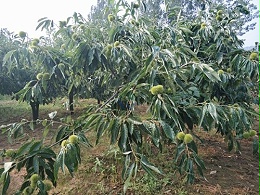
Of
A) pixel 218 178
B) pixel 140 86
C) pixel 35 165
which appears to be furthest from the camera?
pixel 218 178

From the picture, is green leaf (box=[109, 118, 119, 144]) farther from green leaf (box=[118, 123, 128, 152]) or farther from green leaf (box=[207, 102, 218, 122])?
green leaf (box=[207, 102, 218, 122])

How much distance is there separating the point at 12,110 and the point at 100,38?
556 cm

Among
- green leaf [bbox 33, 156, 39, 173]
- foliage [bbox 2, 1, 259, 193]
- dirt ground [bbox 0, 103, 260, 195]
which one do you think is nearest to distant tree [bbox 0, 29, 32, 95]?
dirt ground [bbox 0, 103, 260, 195]

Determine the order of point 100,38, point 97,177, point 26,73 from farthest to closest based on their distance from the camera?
point 26,73 < point 97,177 < point 100,38

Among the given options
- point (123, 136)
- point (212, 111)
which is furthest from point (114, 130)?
point (212, 111)

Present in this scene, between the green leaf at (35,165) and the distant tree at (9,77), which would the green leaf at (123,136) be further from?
the distant tree at (9,77)

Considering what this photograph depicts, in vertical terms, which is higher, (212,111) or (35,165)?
(212,111)

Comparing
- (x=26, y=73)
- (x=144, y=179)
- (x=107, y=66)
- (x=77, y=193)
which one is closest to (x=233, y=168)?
(x=144, y=179)

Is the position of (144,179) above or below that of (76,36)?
below

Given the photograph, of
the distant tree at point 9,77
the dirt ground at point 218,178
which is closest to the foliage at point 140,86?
the dirt ground at point 218,178

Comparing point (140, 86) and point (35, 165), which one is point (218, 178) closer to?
point (140, 86)

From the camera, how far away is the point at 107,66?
1.44m

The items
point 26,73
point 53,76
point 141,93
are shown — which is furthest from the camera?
point 26,73

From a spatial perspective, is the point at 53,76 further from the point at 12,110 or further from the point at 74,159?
the point at 12,110
